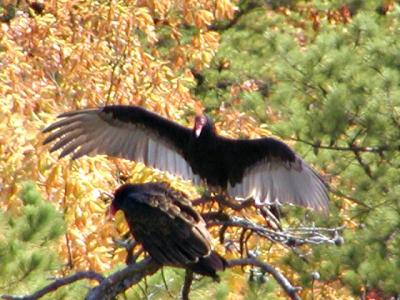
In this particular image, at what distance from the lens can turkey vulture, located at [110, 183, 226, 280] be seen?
16.1 feet

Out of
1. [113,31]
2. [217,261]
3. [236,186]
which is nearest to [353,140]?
[236,186]

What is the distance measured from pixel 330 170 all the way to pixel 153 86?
4.81 feet

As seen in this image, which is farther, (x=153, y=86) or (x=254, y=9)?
(x=254, y=9)

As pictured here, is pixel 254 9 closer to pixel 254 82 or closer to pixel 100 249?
pixel 254 82

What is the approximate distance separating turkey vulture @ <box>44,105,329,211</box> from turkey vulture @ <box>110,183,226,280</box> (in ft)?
3.34

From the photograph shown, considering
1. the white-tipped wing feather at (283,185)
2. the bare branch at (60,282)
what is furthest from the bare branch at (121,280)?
the white-tipped wing feather at (283,185)

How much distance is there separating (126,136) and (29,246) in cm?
200

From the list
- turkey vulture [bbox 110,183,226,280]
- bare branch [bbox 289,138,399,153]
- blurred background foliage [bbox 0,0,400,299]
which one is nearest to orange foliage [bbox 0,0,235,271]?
blurred background foliage [bbox 0,0,400,299]

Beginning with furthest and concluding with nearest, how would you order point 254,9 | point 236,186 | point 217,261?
point 254,9 → point 236,186 → point 217,261

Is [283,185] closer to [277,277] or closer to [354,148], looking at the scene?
[354,148]

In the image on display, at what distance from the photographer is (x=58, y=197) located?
7.53 metres

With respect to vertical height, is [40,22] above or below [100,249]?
above

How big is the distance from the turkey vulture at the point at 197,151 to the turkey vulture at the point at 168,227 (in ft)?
3.34

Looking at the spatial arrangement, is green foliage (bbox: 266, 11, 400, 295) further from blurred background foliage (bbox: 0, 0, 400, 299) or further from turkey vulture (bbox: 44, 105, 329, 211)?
turkey vulture (bbox: 44, 105, 329, 211)
